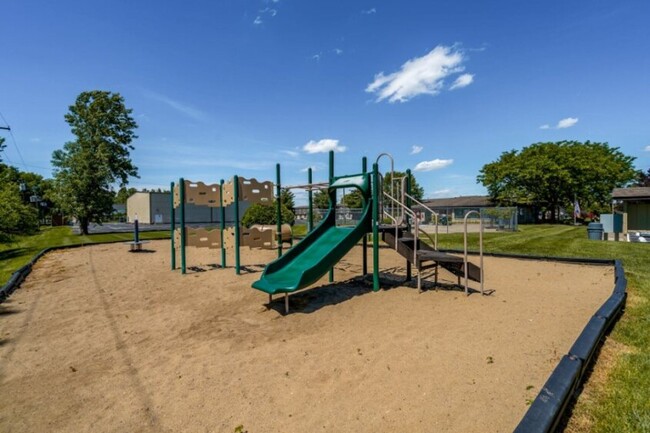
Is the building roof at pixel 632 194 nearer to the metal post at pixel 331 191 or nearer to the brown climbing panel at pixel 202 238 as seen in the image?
the metal post at pixel 331 191

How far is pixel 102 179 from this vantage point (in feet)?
76.8

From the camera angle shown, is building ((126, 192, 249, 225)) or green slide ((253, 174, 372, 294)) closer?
green slide ((253, 174, 372, 294))

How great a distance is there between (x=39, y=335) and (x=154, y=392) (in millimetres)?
3028

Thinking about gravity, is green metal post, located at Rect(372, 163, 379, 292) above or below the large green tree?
below

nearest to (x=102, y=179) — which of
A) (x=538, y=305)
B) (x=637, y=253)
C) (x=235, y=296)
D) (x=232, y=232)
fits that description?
(x=232, y=232)

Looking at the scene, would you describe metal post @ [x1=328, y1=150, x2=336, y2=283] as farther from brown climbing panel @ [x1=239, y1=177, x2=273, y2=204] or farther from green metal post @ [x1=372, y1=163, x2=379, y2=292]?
brown climbing panel @ [x1=239, y1=177, x2=273, y2=204]

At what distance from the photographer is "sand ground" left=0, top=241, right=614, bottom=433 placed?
2.81m

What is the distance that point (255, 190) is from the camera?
8.91 metres

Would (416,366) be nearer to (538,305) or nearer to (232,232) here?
(538,305)

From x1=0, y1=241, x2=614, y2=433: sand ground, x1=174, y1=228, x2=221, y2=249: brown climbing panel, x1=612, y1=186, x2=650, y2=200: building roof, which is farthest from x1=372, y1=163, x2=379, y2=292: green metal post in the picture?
x1=612, y1=186, x2=650, y2=200: building roof

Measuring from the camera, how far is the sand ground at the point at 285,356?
111 inches

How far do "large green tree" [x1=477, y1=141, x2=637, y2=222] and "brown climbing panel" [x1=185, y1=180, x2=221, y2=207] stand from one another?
128 feet

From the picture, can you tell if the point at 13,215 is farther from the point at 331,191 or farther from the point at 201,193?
the point at 331,191

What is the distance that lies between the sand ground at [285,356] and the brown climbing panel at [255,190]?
2502 mm
